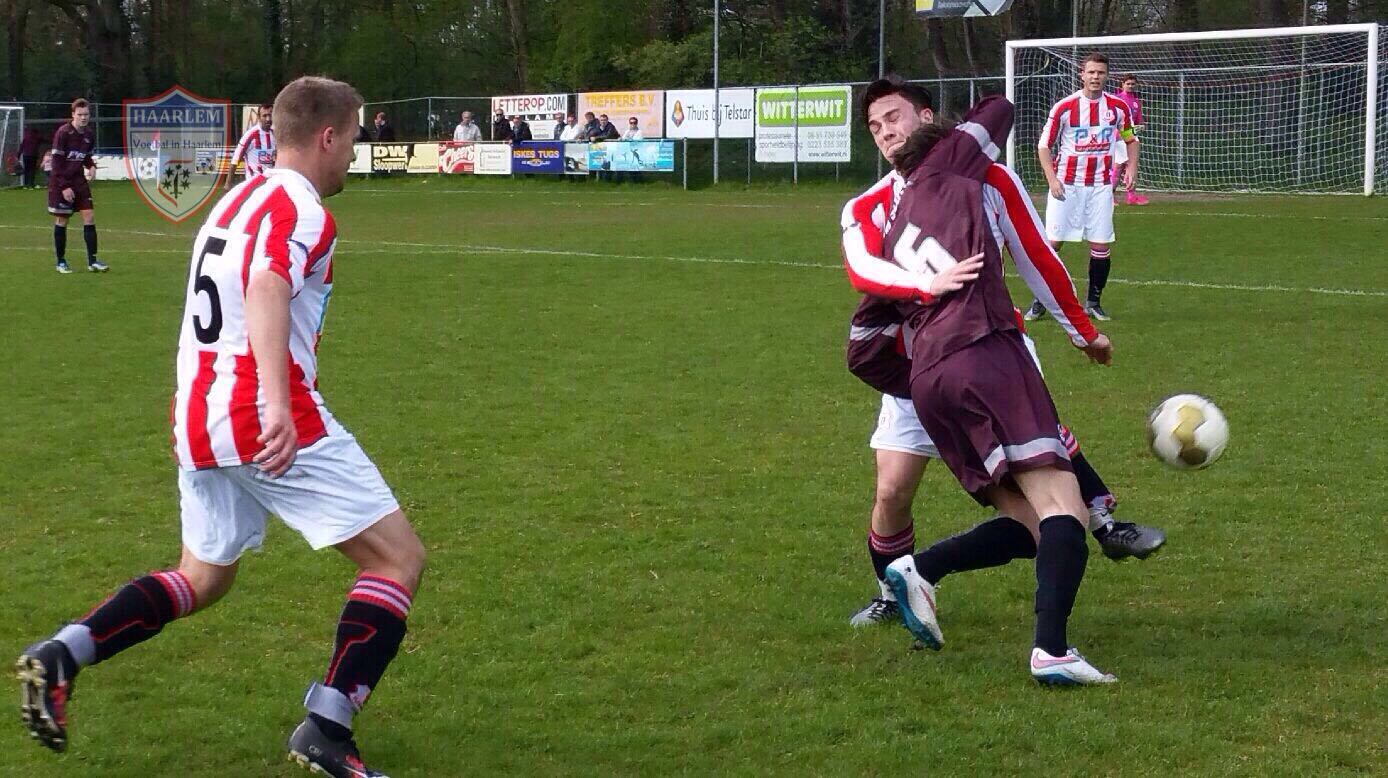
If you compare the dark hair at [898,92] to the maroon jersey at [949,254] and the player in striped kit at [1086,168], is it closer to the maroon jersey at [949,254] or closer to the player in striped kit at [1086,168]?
the maroon jersey at [949,254]

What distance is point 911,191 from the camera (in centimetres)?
436

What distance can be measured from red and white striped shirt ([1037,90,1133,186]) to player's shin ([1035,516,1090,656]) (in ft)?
27.7

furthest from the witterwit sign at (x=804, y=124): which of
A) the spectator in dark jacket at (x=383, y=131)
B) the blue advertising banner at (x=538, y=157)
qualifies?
the spectator in dark jacket at (x=383, y=131)

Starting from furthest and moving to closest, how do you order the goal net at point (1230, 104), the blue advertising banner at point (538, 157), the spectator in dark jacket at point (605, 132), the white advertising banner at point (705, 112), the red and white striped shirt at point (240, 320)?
the blue advertising banner at point (538, 157) → the spectator in dark jacket at point (605, 132) → the white advertising banner at point (705, 112) → the goal net at point (1230, 104) → the red and white striped shirt at point (240, 320)

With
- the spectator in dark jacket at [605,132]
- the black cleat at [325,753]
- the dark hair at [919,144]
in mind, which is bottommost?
the black cleat at [325,753]

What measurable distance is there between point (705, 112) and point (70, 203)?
17.7 metres

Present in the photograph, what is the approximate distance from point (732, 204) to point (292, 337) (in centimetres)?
2313

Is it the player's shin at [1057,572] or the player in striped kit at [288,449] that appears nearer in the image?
the player in striped kit at [288,449]

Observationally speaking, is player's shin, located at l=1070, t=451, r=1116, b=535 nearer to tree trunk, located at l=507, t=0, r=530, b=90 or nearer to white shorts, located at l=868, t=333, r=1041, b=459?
Result: white shorts, located at l=868, t=333, r=1041, b=459

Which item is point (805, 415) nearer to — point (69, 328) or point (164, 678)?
point (164, 678)

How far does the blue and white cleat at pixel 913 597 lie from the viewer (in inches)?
178

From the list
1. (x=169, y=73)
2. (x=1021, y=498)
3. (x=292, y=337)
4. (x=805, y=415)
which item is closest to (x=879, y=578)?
(x=1021, y=498)

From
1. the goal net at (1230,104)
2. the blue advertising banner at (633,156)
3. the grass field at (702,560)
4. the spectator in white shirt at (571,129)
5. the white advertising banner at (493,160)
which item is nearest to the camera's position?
the grass field at (702,560)

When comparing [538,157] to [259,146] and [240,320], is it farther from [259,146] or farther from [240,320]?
[240,320]
